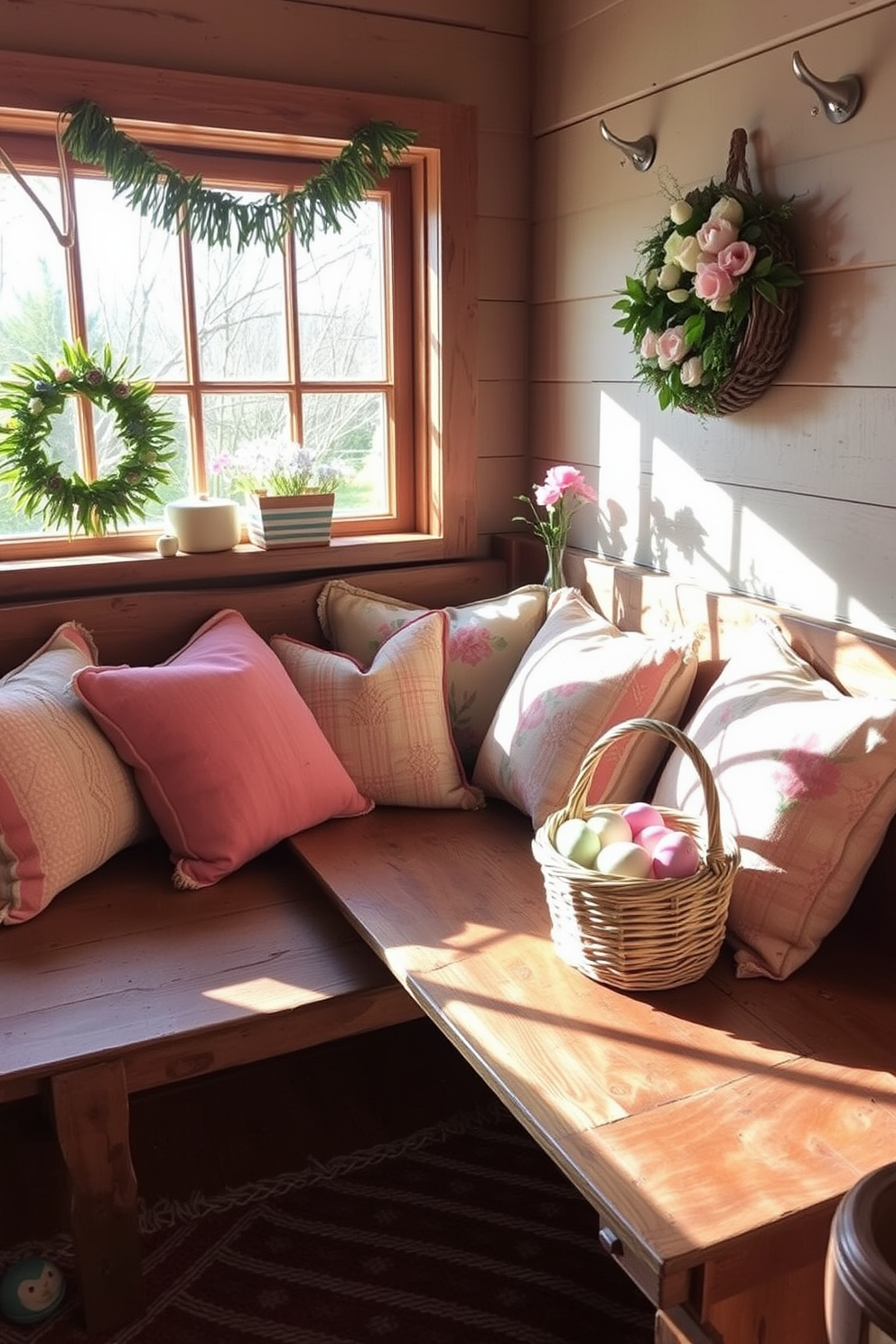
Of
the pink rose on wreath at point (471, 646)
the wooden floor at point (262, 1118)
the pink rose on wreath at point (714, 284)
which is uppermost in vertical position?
the pink rose on wreath at point (714, 284)

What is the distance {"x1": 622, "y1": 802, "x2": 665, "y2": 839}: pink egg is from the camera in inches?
62.2

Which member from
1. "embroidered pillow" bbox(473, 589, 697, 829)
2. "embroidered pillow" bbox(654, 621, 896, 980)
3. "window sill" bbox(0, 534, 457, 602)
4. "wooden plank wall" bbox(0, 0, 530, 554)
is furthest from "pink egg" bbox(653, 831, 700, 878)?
"wooden plank wall" bbox(0, 0, 530, 554)

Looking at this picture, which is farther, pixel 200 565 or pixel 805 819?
pixel 200 565

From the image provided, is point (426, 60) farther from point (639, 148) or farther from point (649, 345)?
point (649, 345)

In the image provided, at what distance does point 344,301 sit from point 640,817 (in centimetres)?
145

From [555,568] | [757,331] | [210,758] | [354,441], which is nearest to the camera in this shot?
[757,331]

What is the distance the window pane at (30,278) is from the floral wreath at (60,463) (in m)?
0.04

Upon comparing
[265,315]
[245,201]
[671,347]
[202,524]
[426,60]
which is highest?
[426,60]

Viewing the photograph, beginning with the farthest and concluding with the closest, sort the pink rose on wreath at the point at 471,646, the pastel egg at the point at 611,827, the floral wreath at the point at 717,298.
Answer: the pink rose on wreath at the point at 471,646
the floral wreath at the point at 717,298
the pastel egg at the point at 611,827

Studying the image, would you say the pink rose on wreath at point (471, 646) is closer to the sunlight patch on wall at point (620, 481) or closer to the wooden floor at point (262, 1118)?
the sunlight patch on wall at point (620, 481)

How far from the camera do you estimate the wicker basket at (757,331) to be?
5.82 feet

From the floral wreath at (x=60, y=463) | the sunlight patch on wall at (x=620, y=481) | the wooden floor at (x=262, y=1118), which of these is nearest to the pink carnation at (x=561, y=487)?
the sunlight patch on wall at (x=620, y=481)

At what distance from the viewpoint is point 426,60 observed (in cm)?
237

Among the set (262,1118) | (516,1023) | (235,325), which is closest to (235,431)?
(235,325)
